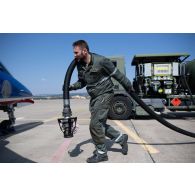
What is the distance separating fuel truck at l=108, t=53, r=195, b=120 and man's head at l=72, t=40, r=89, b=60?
5869 mm

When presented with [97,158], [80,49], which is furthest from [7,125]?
[80,49]

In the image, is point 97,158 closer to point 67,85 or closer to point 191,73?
point 67,85

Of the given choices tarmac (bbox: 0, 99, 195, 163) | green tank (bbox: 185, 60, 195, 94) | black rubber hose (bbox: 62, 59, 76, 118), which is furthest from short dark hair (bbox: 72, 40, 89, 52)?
green tank (bbox: 185, 60, 195, 94)

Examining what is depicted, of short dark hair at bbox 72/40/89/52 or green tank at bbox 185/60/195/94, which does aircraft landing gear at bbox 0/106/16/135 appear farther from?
green tank at bbox 185/60/195/94

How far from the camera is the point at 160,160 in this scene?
3.92 metres

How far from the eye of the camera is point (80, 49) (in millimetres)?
3668

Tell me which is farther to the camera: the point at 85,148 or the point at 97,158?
the point at 85,148

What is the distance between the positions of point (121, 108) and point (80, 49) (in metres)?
6.01

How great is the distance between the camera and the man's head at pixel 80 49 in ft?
12.0

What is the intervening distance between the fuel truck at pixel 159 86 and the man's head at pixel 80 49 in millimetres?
5869

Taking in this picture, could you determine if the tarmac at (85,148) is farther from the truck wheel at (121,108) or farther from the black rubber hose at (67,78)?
the truck wheel at (121,108)

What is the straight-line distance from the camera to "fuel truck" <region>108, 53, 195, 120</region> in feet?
30.9
